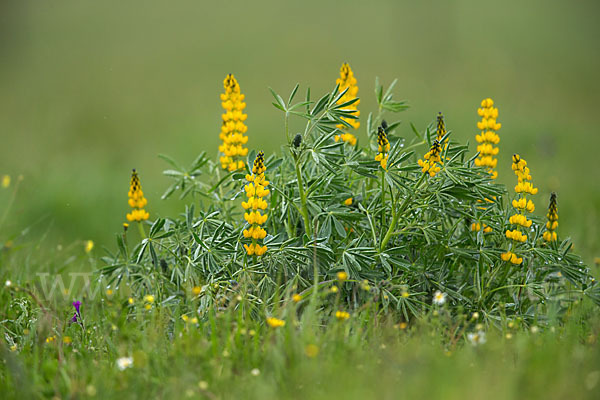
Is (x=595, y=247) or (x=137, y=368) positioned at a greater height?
(x=595, y=247)

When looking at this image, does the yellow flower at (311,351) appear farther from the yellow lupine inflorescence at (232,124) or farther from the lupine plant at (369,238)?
the yellow lupine inflorescence at (232,124)

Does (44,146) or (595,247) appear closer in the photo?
(595,247)

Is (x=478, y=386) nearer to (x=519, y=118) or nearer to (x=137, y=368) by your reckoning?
(x=137, y=368)

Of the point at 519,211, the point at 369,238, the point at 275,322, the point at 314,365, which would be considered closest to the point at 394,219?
the point at 369,238

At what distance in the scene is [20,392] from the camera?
2.15 meters

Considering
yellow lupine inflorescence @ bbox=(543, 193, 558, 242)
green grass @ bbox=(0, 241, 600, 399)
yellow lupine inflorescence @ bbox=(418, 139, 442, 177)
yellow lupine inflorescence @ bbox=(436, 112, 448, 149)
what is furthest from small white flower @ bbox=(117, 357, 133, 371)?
yellow lupine inflorescence @ bbox=(543, 193, 558, 242)

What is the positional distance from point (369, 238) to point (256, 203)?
69 centimetres

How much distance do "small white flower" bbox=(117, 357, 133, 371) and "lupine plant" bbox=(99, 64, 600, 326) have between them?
1.82ft

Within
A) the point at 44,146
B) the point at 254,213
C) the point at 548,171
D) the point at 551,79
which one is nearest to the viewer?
the point at 254,213

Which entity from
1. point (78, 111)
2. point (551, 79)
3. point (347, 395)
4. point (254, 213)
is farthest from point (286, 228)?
point (551, 79)

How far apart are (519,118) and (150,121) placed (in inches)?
213

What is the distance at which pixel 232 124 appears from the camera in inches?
120

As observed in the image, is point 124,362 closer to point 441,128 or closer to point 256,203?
point 256,203

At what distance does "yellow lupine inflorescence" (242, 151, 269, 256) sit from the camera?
2553 mm
